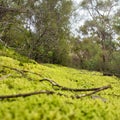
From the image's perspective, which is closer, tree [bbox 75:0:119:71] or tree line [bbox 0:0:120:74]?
tree line [bbox 0:0:120:74]

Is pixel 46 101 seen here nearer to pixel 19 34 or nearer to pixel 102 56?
pixel 19 34

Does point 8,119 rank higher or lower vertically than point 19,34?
lower

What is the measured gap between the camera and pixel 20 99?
4.89m

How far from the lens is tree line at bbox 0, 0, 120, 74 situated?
22953 millimetres

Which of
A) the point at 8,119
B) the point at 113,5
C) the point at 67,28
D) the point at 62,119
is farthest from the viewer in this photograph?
the point at 113,5

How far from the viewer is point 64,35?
29.9 meters

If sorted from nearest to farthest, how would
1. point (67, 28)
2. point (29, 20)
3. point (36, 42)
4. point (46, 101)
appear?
point (46, 101) → point (29, 20) → point (36, 42) → point (67, 28)

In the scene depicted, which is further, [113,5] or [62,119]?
[113,5]

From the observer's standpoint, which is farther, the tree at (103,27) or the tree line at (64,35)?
the tree at (103,27)

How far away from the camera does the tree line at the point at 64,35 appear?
22953 millimetres

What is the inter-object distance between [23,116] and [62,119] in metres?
0.49

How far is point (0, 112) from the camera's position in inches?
158

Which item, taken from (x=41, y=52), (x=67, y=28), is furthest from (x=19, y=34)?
(x=67, y=28)

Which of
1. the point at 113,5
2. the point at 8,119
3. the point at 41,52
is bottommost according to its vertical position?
the point at 8,119
